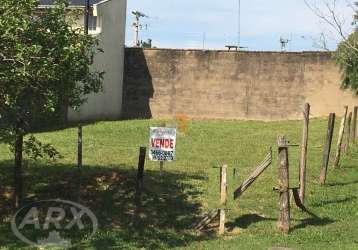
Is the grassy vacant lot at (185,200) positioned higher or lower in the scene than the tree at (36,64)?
lower

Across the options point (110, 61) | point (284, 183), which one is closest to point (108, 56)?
point (110, 61)

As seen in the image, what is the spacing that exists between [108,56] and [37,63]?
2332 centimetres

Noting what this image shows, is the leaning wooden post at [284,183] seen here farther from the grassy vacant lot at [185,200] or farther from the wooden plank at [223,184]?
the wooden plank at [223,184]

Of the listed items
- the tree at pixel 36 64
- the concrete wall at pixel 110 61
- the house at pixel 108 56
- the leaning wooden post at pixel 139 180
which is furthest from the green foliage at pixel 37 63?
the concrete wall at pixel 110 61

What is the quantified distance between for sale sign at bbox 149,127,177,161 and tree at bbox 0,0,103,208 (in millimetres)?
2400

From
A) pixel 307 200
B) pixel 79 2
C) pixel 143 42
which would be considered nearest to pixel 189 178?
pixel 307 200

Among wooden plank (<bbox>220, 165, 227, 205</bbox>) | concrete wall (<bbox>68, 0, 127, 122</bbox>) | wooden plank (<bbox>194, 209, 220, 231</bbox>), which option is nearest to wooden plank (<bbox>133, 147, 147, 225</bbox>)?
wooden plank (<bbox>194, 209, 220, 231</bbox>)

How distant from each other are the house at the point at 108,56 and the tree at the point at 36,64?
17.9 m

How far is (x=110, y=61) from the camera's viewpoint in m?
30.8

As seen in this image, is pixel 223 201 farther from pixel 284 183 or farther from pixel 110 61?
pixel 110 61

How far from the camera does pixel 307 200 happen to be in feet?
37.9

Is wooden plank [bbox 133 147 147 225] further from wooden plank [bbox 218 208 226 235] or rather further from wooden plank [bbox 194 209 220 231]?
wooden plank [bbox 218 208 226 235]

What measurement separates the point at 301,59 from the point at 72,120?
12.9 m

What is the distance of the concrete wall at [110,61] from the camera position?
1142 inches
